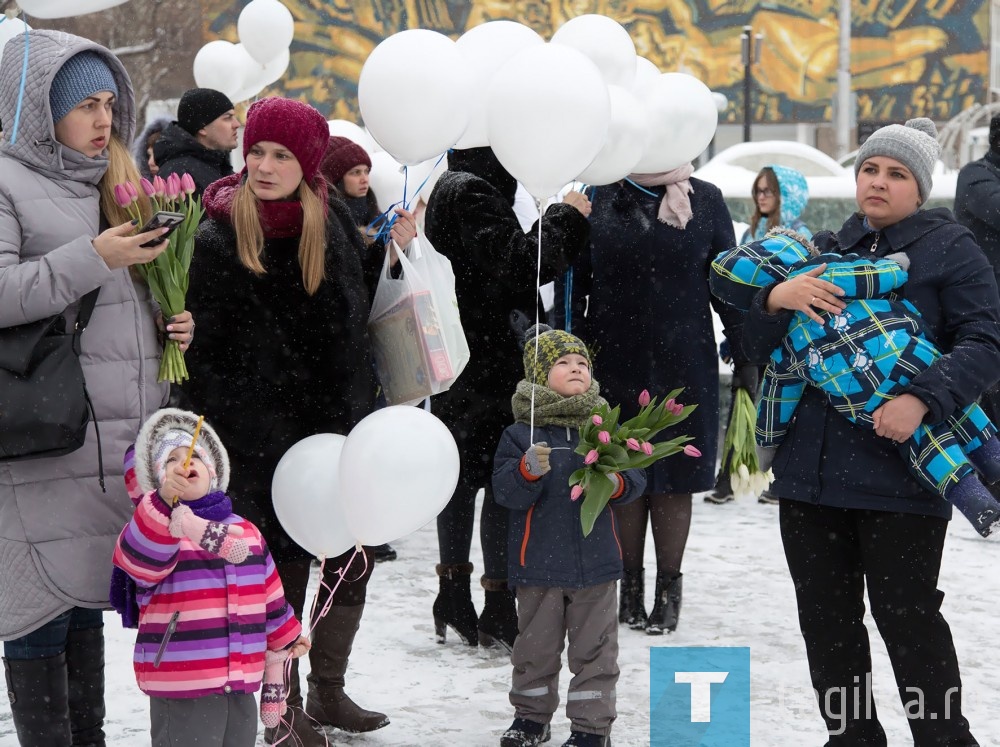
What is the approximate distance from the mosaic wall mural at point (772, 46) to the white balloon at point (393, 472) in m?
32.0

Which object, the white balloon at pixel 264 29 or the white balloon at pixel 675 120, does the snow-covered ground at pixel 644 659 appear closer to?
the white balloon at pixel 675 120

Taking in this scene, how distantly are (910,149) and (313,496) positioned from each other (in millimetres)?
1771

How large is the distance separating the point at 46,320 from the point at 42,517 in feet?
1.53

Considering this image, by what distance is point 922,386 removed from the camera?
10.1ft

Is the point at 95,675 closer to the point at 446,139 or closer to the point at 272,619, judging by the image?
the point at 272,619

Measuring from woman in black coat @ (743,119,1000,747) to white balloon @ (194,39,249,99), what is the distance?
5.16 metres

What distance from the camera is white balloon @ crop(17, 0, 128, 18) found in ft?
10.2

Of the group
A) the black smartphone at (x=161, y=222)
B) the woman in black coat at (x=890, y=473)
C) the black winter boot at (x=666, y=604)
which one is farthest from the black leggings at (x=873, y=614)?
the black smartphone at (x=161, y=222)

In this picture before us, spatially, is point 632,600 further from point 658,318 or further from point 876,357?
point 876,357

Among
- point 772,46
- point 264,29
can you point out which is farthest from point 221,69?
point 772,46

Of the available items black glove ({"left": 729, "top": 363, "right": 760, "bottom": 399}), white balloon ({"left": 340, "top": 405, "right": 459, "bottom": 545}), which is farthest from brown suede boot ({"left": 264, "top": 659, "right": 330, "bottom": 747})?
black glove ({"left": 729, "top": 363, "right": 760, "bottom": 399})

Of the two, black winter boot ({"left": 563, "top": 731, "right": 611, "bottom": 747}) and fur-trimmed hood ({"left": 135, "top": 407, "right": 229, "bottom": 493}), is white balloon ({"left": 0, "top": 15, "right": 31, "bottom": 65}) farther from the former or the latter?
black winter boot ({"left": 563, "top": 731, "right": 611, "bottom": 747})

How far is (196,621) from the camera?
2865mm

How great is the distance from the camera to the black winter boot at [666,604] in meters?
4.80
